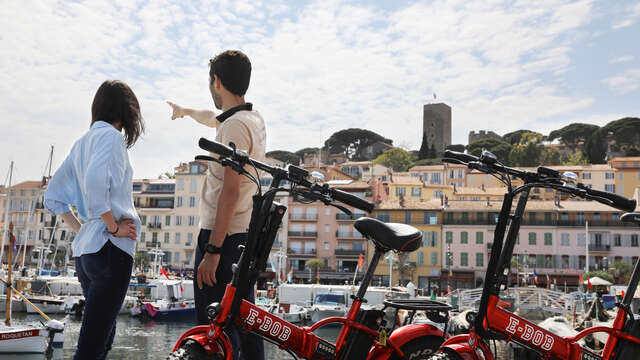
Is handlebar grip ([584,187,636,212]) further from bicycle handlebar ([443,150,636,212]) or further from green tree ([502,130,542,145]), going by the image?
green tree ([502,130,542,145])

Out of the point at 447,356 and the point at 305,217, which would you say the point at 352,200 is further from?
the point at 305,217

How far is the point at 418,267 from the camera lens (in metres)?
63.4

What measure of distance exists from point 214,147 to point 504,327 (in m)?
2.15

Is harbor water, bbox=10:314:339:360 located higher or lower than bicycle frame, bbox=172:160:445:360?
lower

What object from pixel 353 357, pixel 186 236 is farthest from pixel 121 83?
pixel 186 236

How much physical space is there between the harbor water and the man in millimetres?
18821

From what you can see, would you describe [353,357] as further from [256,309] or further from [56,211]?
[56,211]

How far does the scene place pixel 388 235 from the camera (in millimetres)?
4219

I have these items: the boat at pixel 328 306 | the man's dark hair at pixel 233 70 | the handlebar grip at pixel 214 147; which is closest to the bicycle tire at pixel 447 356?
the handlebar grip at pixel 214 147


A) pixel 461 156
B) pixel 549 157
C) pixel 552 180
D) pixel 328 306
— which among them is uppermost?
pixel 549 157

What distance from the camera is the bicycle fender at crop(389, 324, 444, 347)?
429 cm

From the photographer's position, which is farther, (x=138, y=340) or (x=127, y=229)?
(x=138, y=340)

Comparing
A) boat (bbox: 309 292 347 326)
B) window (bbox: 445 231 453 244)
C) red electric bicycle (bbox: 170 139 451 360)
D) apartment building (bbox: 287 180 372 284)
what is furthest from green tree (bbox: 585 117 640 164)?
red electric bicycle (bbox: 170 139 451 360)

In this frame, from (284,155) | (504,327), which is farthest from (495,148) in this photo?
(504,327)
